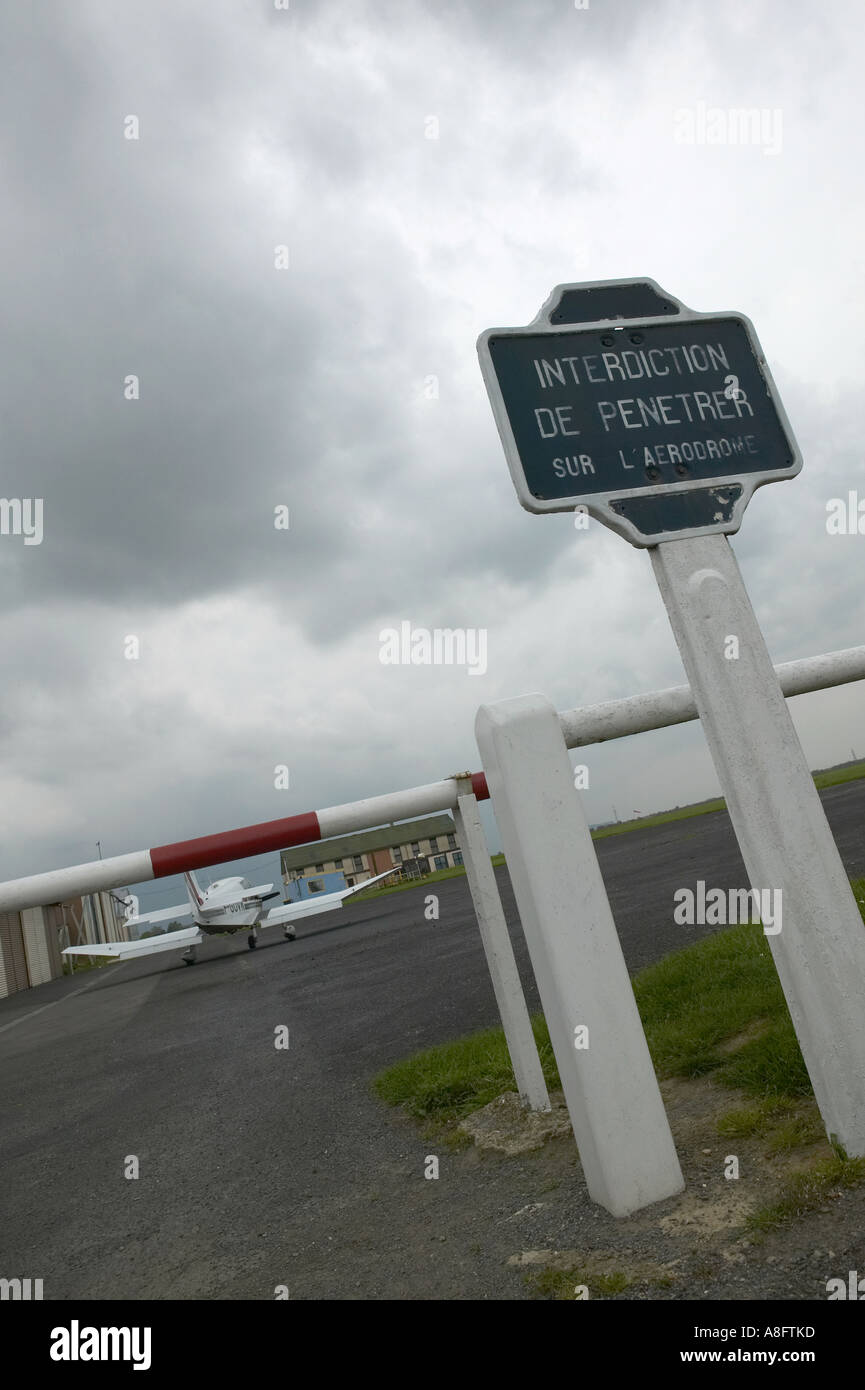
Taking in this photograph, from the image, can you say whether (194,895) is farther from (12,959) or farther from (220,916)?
(12,959)

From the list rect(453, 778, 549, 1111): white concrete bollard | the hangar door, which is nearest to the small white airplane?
the hangar door

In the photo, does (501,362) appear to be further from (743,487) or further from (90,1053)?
(90,1053)

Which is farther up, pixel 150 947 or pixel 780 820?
pixel 150 947

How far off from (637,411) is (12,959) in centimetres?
5058

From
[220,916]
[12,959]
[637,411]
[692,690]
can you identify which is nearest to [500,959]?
[692,690]

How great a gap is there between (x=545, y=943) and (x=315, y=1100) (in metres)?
3.03

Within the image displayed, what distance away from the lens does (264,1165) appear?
3688 millimetres

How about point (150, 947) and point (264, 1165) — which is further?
point (150, 947)

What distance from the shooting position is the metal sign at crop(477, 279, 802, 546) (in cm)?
271

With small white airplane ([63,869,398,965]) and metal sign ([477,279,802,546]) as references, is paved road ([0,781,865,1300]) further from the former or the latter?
small white airplane ([63,869,398,965])

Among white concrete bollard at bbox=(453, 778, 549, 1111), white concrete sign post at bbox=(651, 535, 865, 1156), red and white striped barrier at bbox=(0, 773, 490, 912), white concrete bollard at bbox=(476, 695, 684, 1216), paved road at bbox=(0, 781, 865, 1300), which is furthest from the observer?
white concrete bollard at bbox=(453, 778, 549, 1111)

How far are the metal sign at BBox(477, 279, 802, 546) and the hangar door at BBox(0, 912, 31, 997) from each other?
45.2m
